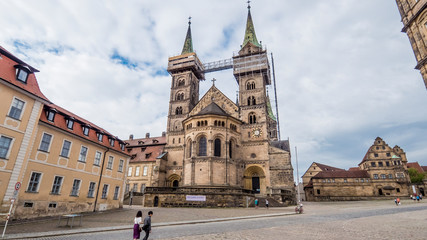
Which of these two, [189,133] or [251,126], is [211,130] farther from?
[251,126]

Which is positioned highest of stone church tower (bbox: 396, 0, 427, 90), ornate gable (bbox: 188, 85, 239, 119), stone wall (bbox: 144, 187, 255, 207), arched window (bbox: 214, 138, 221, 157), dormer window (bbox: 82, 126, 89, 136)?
ornate gable (bbox: 188, 85, 239, 119)

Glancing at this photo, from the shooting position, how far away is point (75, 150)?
806 inches

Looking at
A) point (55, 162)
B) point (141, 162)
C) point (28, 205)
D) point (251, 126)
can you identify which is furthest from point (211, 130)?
point (28, 205)

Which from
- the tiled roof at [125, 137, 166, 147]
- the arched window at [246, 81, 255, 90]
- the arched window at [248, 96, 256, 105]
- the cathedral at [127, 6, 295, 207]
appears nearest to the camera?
the cathedral at [127, 6, 295, 207]

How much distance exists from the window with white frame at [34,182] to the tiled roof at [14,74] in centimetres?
558

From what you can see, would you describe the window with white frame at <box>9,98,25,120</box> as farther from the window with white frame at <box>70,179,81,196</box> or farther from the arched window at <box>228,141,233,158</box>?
the arched window at <box>228,141,233,158</box>

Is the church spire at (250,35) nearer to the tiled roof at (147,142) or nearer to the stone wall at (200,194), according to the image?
the tiled roof at (147,142)

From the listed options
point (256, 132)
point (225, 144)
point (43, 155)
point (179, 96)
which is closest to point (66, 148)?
point (43, 155)

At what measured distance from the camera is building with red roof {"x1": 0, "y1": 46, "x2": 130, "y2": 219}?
47.5 ft

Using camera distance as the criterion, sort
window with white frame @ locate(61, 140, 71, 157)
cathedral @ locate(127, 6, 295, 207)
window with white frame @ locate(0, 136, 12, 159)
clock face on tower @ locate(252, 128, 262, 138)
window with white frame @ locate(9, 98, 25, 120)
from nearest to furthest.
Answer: window with white frame @ locate(0, 136, 12, 159), window with white frame @ locate(9, 98, 25, 120), window with white frame @ locate(61, 140, 71, 157), cathedral @ locate(127, 6, 295, 207), clock face on tower @ locate(252, 128, 262, 138)

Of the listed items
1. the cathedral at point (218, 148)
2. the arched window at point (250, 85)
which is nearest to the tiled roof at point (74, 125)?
the cathedral at point (218, 148)

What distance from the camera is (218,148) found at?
36312mm

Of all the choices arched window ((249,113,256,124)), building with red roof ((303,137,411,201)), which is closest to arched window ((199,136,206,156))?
arched window ((249,113,256,124))

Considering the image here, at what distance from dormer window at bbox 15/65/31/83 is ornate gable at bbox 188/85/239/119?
29772 millimetres
